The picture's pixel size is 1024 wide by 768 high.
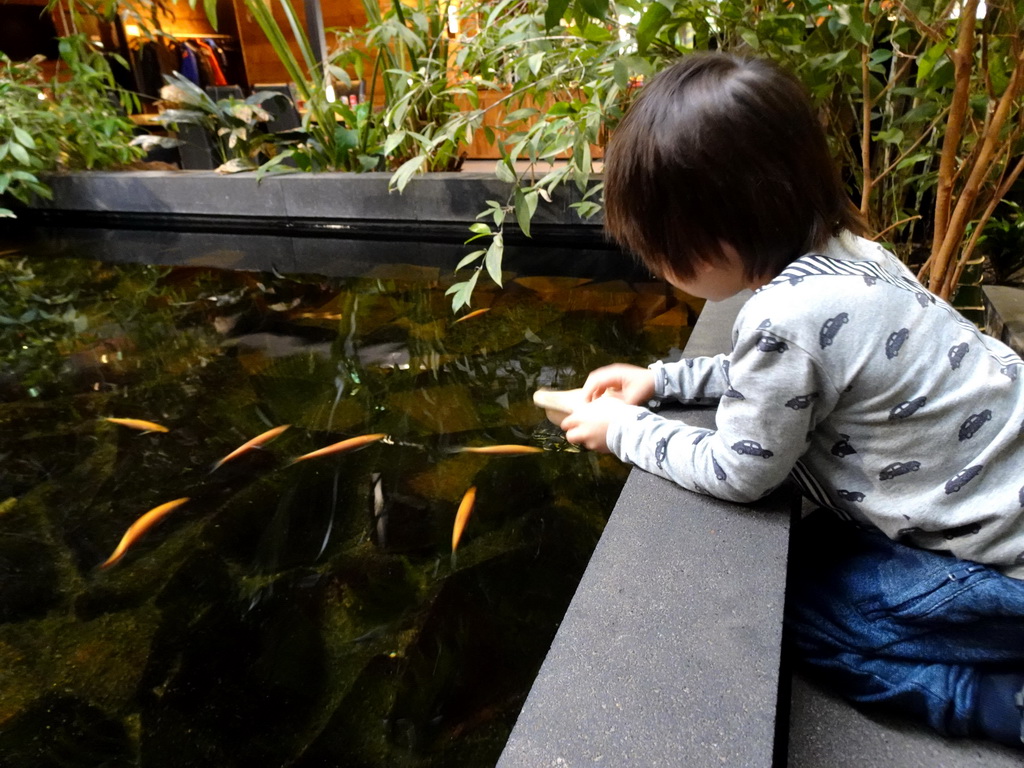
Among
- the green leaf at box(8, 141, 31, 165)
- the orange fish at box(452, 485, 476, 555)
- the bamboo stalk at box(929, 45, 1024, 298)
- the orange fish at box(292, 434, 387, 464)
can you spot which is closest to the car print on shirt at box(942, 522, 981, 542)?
the orange fish at box(452, 485, 476, 555)

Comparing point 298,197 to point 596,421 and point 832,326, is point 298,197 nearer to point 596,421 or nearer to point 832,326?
point 596,421

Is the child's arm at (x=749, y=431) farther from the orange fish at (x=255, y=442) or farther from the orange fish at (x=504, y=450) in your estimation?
the orange fish at (x=255, y=442)

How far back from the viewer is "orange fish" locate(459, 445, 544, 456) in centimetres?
155

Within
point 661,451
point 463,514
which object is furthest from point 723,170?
point 463,514

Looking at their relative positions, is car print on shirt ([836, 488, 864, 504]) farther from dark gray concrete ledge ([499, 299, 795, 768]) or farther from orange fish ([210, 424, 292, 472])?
orange fish ([210, 424, 292, 472])

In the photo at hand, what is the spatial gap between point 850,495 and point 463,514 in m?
0.73

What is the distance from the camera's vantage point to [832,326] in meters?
0.76

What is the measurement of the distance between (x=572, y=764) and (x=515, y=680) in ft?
1.46

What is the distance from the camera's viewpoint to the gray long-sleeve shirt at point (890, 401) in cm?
76

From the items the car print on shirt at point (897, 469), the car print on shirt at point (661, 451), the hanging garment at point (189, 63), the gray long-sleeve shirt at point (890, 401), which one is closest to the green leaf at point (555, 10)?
the gray long-sleeve shirt at point (890, 401)

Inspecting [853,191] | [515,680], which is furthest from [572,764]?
[853,191]

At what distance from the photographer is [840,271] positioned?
79 centimetres

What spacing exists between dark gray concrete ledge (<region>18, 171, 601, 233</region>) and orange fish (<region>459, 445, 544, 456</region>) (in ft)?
6.22

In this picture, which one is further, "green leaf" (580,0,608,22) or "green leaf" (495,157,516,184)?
"green leaf" (495,157,516,184)
